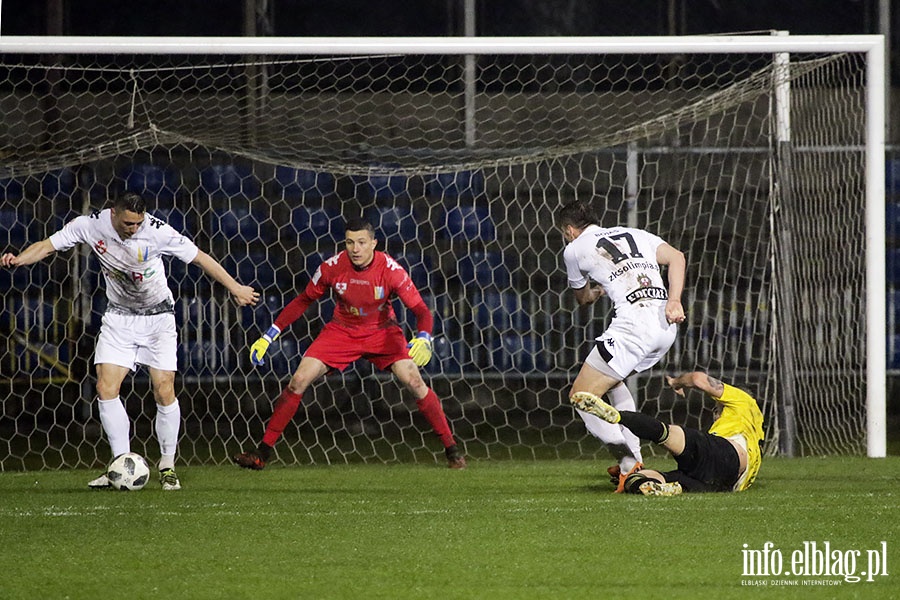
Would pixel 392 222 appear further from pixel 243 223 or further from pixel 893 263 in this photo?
pixel 893 263

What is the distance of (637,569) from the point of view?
3.89m

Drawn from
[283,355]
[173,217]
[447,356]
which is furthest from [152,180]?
[447,356]

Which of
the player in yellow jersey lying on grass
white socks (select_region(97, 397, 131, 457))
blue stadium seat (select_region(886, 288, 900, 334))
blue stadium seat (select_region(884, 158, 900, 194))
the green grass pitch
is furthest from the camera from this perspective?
blue stadium seat (select_region(884, 158, 900, 194))

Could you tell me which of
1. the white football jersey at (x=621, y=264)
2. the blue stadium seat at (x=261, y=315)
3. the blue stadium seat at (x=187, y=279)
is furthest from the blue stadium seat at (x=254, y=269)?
the white football jersey at (x=621, y=264)

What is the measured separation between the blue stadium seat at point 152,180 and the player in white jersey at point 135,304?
15.6 feet

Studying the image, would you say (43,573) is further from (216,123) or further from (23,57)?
(23,57)

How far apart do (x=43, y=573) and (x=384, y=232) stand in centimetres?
744

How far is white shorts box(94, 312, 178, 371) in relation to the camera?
638cm

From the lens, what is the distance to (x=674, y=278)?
6098mm

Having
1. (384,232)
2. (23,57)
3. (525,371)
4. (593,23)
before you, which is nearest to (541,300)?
(525,371)

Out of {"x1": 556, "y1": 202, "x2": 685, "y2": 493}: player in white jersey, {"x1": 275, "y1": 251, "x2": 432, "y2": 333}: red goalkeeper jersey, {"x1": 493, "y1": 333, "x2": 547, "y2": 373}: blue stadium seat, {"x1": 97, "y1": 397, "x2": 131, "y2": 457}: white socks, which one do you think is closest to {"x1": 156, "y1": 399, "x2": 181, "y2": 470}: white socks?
{"x1": 97, "y1": 397, "x2": 131, "y2": 457}: white socks

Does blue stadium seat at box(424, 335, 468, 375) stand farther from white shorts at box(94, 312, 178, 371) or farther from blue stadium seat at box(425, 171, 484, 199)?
white shorts at box(94, 312, 178, 371)

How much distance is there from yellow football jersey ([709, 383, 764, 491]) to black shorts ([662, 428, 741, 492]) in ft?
0.34

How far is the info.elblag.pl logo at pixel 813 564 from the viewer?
12.1 ft
